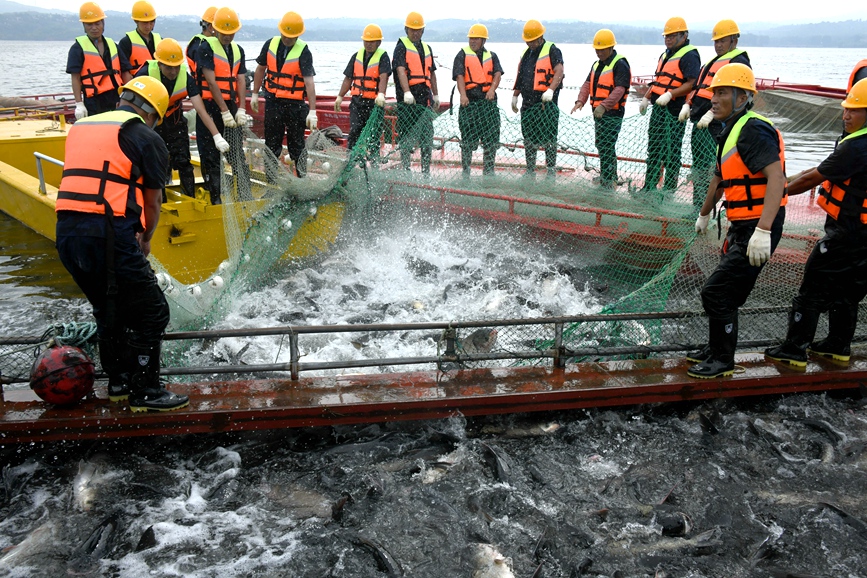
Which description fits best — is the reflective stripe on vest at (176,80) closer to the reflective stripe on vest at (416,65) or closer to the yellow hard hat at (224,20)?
the yellow hard hat at (224,20)

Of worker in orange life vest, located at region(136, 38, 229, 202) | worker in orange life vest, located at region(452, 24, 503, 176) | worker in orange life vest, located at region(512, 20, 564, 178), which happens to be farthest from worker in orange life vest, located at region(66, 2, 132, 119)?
worker in orange life vest, located at region(512, 20, 564, 178)

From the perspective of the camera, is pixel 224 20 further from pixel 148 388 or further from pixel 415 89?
pixel 148 388

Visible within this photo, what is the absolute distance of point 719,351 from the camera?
506 centimetres

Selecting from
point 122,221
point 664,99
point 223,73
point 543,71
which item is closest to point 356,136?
point 223,73

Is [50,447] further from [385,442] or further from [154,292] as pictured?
[385,442]

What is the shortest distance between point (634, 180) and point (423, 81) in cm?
312

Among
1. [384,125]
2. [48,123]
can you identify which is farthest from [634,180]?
[48,123]

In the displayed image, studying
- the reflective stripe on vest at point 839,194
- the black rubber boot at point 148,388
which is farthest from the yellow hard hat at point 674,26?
the black rubber boot at point 148,388

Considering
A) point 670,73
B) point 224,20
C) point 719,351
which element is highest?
point 224,20

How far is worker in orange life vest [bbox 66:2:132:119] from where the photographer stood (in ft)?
26.4

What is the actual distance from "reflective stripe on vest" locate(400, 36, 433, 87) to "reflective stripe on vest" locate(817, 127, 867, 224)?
5.36m

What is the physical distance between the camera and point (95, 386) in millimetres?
4879

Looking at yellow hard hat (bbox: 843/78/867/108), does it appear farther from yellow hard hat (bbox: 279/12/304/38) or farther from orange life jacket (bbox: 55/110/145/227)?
yellow hard hat (bbox: 279/12/304/38)

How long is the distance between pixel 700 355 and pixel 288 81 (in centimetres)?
572
